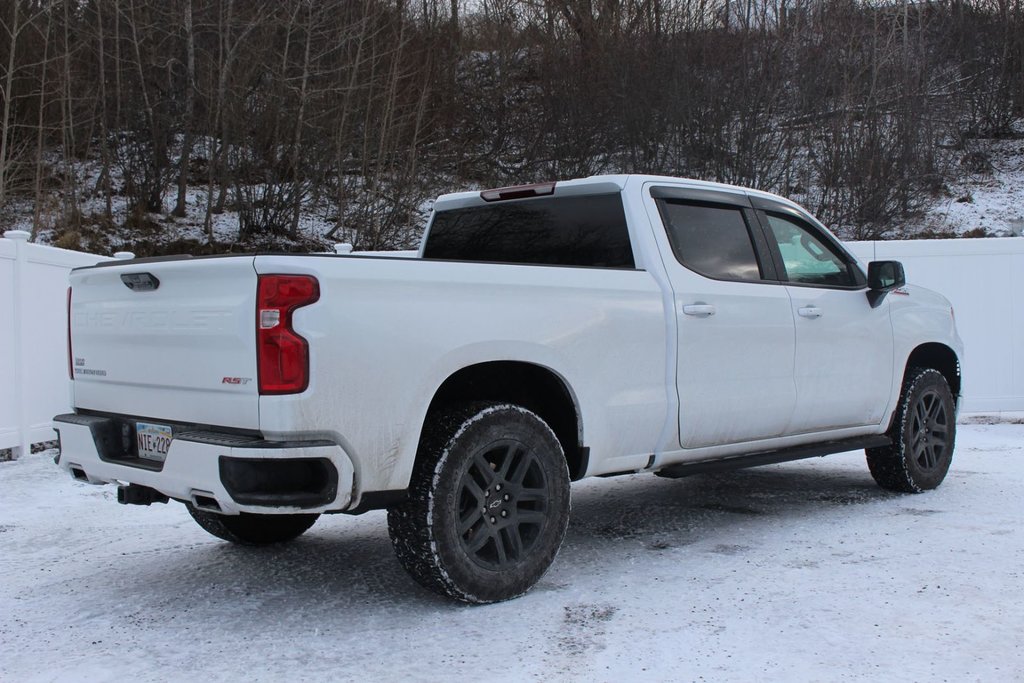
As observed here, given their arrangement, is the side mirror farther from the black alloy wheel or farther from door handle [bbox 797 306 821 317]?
the black alloy wheel

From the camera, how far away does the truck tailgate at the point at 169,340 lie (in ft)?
12.5

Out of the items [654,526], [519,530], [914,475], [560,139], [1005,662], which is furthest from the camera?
[560,139]

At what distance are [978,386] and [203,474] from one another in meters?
9.55

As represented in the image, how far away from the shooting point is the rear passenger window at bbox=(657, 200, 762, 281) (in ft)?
17.8

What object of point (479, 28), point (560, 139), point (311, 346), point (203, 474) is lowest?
point (203, 474)

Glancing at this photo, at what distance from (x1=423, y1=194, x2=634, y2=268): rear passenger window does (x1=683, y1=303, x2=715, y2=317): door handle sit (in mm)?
376

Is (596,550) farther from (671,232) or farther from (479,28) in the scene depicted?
(479,28)

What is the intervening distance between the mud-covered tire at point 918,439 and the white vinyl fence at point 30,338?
626 centimetres

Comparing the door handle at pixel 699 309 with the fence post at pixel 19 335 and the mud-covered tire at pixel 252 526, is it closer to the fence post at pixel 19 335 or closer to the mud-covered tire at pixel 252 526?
the mud-covered tire at pixel 252 526

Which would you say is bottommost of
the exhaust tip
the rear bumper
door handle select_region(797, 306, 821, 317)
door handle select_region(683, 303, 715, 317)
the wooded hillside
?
the exhaust tip

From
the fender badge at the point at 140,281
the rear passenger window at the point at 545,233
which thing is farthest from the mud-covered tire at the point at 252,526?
the rear passenger window at the point at 545,233

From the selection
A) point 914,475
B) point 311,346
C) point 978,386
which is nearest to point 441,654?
point 311,346

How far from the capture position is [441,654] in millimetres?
3750

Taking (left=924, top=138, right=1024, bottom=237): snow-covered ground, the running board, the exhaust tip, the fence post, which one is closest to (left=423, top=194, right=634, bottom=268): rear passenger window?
the running board
